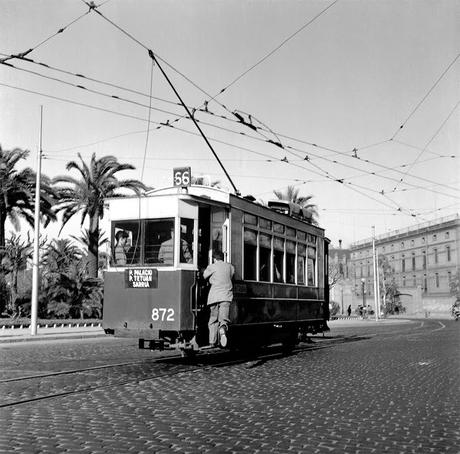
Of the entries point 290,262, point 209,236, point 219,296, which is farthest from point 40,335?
point 219,296

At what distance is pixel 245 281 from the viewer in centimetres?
1186

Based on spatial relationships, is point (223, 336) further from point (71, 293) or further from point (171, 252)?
point (71, 293)

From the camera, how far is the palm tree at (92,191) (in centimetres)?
3120

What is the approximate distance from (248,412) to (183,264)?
407 centimetres

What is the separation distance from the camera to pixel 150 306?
10492 millimetres

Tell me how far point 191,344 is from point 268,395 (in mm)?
2658

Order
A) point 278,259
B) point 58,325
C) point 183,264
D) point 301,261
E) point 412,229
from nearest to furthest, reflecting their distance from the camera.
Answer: point 183,264, point 278,259, point 301,261, point 58,325, point 412,229

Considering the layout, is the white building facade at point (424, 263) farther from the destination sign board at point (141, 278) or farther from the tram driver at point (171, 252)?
the destination sign board at point (141, 278)

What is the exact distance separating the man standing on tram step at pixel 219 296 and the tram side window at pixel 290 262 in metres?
3.75

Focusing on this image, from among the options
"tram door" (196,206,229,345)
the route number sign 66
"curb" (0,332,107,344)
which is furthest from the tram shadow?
"curb" (0,332,107,344)

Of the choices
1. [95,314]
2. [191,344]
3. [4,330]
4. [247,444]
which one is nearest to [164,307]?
[191,344]

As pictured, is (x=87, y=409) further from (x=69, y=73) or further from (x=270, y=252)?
(x=69, y=73)

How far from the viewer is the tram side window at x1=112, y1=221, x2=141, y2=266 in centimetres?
1091

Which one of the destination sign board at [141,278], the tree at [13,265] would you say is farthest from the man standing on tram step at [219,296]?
Answer: the tree at [13,265]
